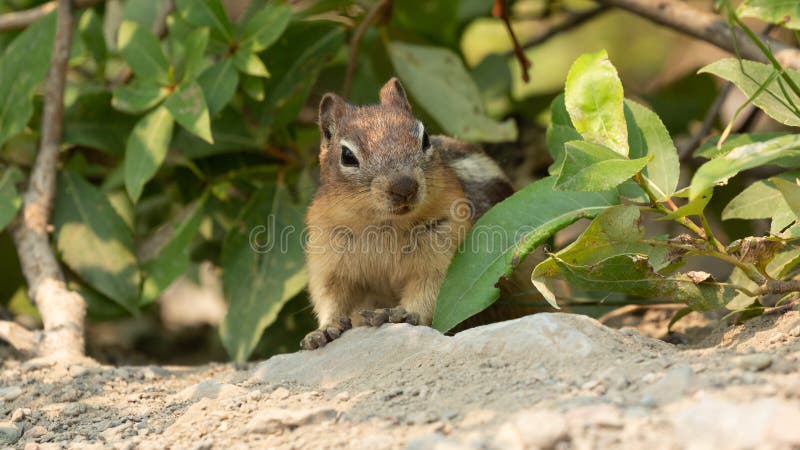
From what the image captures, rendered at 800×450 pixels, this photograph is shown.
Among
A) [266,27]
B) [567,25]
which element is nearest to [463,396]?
[266,27]

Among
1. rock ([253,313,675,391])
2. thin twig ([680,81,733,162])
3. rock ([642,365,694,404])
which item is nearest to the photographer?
rock ([642,365,694,404])

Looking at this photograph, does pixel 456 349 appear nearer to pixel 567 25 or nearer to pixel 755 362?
pixel 755 362

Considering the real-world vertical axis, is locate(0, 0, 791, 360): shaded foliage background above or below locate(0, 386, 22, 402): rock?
above

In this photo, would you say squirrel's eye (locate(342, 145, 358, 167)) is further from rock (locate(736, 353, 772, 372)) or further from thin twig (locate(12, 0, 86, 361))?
rock (locate(736, 353, 772, 372))

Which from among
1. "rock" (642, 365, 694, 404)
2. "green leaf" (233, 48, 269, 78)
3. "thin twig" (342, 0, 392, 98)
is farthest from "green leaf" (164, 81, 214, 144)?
"rock" (642, 365, 694, 404)

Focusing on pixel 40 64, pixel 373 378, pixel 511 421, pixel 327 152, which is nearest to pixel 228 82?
pixel 327 152

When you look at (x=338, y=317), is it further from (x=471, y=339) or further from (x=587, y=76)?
(x=587, y=76)

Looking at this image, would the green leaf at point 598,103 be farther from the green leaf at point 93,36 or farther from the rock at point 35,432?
the green leaf at point 93,36
